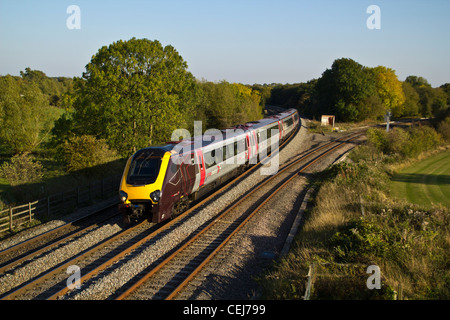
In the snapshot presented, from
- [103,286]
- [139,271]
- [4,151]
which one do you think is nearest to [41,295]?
[103,286]

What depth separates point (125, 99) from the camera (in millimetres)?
23578

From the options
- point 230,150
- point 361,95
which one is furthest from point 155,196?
point 361,95

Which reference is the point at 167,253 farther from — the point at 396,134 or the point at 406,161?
the point at 396,134

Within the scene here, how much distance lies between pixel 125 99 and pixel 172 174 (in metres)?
13.2

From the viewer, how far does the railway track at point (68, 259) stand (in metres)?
8.23

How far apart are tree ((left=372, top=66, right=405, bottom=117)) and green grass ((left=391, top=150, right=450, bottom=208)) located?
34.8 m

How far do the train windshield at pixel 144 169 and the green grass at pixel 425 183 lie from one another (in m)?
11.6

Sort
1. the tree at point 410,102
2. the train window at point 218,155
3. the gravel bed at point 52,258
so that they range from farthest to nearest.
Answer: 1. the tree at point 410,102
2. the train window at point 218,155
3. the gravel bed at point 52,258

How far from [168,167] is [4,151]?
34601mm

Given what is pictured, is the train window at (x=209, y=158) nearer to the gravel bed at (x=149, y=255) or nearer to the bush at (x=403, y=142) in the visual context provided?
the gravel bed at (x=149, y=255)

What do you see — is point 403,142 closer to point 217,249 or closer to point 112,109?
point 112,109

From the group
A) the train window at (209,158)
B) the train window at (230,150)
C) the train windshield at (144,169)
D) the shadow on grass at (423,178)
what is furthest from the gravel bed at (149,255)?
the shadow on grass at (423,178)

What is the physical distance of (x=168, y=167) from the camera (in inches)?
477

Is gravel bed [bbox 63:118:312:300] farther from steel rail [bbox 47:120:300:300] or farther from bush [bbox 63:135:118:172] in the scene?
bush [bbox 63:135:118:172]
